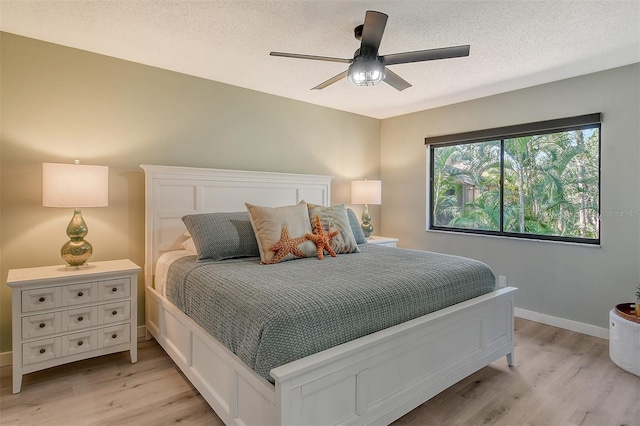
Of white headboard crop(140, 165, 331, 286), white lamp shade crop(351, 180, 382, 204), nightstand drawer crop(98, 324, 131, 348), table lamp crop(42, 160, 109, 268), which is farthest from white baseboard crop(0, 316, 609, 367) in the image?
white lamp shade crop(351, 180, 382, 204)

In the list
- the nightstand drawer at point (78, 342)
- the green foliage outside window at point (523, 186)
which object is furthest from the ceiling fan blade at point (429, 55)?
the nightstand drawer at point (78, 342)

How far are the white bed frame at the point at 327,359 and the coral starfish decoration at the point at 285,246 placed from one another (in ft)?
2.40

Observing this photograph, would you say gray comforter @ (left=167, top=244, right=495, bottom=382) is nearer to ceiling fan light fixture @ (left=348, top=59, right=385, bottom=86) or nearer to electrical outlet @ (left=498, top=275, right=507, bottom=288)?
ceiling fan light fixture @ (left=348, top=59, right=385, bottom=86)

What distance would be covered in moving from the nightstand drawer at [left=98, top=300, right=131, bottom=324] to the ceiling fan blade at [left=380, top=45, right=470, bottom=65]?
2417 mm

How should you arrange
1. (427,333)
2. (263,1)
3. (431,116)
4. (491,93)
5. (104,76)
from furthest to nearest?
(431,116) < (491,93) < (104,76) < (263,1) < (427,333)

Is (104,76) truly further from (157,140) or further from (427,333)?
(427,333)

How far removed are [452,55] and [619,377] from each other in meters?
2.41

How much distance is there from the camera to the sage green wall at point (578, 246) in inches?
114

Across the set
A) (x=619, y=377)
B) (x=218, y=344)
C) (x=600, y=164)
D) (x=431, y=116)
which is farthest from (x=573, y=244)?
(x=218, y=344)

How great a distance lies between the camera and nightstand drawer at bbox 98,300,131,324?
7.83ft

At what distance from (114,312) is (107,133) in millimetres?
1432

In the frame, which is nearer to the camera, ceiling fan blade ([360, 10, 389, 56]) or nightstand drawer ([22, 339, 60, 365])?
ceiling fan blade ([360, 10, 389, 56])

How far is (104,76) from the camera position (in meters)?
2.81

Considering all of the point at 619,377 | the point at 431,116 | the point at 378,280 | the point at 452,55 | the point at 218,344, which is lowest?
the point at 619,377
